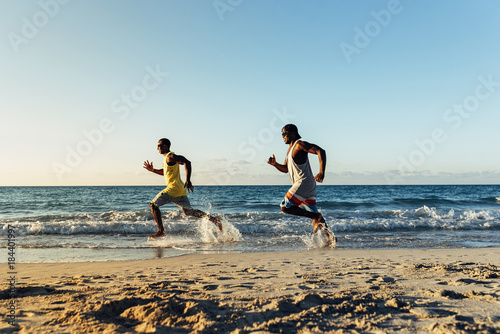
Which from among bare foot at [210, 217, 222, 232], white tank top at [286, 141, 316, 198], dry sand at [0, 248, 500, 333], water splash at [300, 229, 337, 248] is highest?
white tank top at [286, 141, 316, 198]

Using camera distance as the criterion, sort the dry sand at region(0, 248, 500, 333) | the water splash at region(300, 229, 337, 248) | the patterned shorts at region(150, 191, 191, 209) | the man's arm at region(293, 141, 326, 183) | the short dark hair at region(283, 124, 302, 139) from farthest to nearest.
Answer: the patterned shorts at region(150, 191, 191, 209) → the water splash at region(300, 229, 337, 248) → the short dark hair at region(283, 124, 302, 139) → the man's arm at region(293, 141, 326, 183) → the dry sand at region(0, 248, 500, 333)

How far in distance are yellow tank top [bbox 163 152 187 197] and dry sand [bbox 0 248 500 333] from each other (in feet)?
7.75

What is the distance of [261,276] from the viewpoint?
3.73m

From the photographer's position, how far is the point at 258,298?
9.03 feet

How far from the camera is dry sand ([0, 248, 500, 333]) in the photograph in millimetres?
2168

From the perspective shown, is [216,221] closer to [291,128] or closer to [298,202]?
[298,202]

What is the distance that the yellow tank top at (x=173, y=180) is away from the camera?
6766mm

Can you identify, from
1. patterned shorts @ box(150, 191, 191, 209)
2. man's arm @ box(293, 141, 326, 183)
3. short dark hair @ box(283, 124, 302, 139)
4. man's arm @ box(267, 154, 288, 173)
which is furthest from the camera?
patterned shorts @ box(150, 191, 191, 209)

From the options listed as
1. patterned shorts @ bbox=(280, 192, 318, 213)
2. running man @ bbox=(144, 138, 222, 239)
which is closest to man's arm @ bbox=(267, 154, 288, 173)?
patterned shorts @ bbox=(280, 192, 318, 213)

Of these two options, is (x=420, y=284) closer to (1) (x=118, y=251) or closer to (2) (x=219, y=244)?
(2) (x=219, y=244)

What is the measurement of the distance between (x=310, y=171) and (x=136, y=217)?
33.1 ft

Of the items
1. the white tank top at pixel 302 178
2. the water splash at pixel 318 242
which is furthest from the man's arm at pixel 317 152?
the water splash at pixel 318 242

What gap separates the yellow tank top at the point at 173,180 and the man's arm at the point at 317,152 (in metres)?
2.71

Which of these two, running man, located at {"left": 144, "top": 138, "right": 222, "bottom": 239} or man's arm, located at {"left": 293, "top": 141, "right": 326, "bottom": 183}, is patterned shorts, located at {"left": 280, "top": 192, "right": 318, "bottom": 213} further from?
running man, located at {"left": 144, "top": 138, "right": 222, "bottom": 239}
